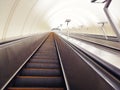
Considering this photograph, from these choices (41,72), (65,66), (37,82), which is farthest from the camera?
(41,72)

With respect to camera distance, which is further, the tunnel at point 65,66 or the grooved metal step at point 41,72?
the grooved metal step at point 41,72

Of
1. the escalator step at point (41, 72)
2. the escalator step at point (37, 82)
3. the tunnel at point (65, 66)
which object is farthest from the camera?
the escalator step at point (41, 72)

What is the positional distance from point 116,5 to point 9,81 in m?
13.0

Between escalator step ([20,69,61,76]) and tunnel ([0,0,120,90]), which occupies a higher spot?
tunnel ([0,0,120,90])

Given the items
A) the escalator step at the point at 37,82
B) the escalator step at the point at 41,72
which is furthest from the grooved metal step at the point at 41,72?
the escalator step at the point at 37,82

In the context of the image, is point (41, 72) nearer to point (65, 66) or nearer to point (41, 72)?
point (41, 72)

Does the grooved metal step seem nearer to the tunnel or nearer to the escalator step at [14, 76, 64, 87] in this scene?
the tunnel

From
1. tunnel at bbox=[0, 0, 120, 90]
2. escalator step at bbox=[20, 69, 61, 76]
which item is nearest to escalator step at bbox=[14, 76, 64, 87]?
tunnel at bbox=[0, 0, 120, 90]

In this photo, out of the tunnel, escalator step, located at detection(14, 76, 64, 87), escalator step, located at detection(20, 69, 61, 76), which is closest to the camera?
the tunnel

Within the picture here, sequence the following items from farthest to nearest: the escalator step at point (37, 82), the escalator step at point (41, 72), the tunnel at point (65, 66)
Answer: the escalator step at point (41, 72), the escalator step at point (37, 82), the tunnel at point (65, 66)

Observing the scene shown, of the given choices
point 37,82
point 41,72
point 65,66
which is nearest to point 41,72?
point 41,72

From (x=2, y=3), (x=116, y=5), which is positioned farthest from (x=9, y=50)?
(x=116, y=5)

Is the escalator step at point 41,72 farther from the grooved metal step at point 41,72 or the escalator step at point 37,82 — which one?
the escalator step at point 37,82

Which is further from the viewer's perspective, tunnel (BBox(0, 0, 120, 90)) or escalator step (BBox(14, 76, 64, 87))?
escalator step (BBox(14, 76, 64, 87))
